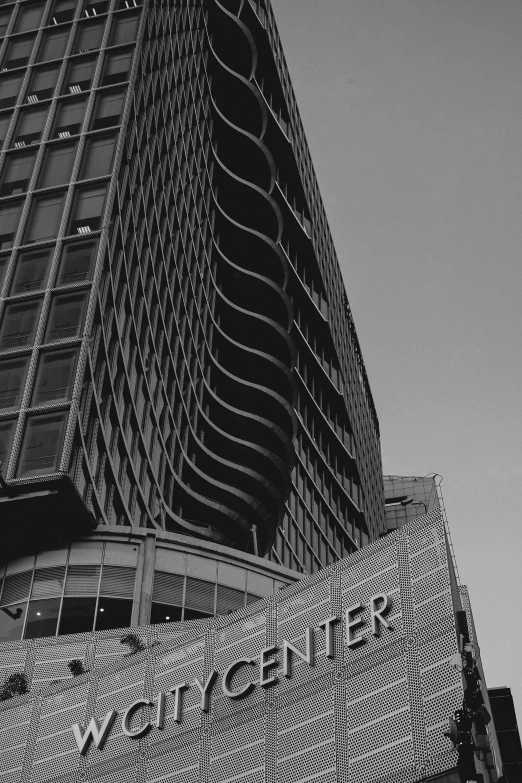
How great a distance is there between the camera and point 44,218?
56000mm

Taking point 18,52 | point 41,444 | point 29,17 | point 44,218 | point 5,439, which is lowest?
point 41,444

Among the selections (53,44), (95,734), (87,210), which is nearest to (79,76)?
(53,44)

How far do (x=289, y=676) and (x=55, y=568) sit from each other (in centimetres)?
2103

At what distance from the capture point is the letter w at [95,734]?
3153cm

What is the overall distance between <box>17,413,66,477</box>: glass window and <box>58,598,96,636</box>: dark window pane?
5643 millimetres

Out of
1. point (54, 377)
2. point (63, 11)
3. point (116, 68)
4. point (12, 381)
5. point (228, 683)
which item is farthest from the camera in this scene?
point (63, 11)

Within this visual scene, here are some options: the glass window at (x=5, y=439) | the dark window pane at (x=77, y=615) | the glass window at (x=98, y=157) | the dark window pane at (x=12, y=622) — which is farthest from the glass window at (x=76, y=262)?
the dark window pane at (x=12, y=622)

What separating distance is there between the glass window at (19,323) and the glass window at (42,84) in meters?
16.5

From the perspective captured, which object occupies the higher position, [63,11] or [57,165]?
[63,11]

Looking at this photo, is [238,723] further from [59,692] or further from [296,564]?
[296,564]

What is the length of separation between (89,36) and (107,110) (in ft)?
25.0

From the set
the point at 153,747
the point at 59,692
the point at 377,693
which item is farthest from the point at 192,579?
the point at 377,693

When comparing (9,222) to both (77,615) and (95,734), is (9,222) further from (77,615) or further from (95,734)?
(95,734)

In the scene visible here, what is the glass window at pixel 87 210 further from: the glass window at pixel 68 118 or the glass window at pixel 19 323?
the glass window at pixel 68 118
